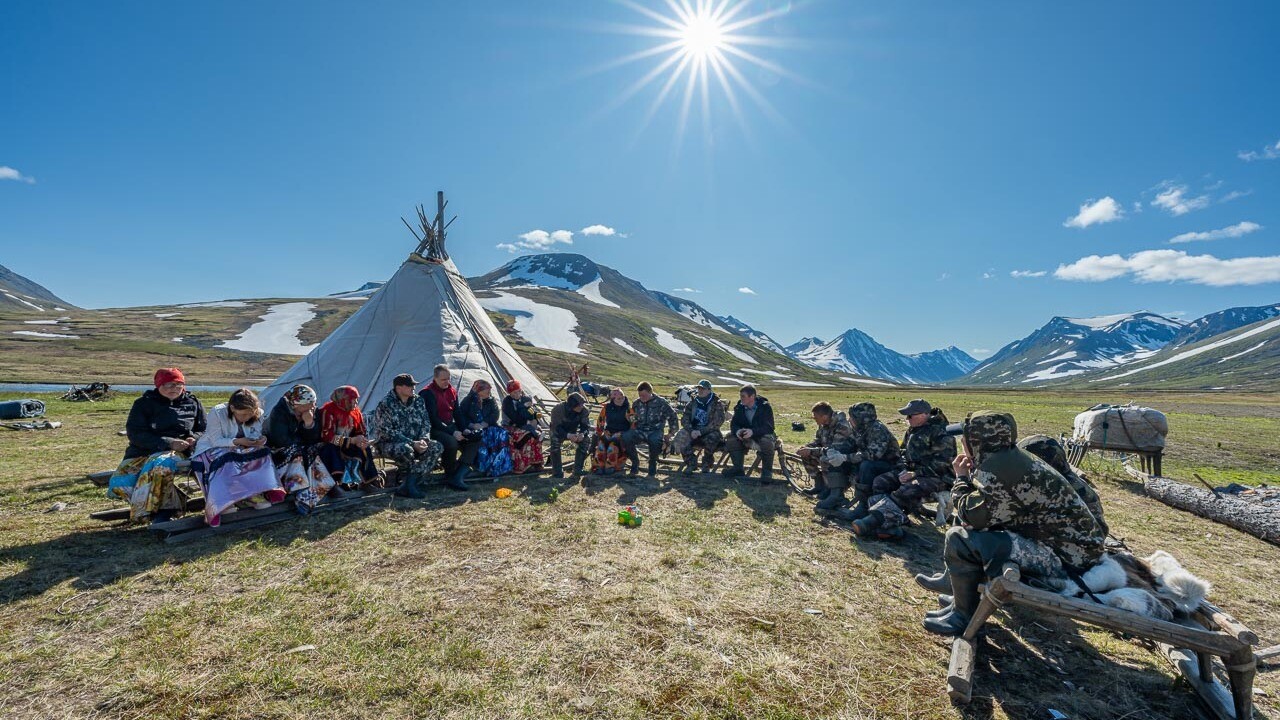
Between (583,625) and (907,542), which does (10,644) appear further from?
(907,542)

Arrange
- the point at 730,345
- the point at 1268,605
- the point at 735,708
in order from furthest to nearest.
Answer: the point at 730,345 < the point at 1268,605 < the point at 735,708

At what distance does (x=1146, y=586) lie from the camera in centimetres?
401

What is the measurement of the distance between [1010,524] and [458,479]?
8121 millimetres

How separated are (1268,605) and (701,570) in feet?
22.0

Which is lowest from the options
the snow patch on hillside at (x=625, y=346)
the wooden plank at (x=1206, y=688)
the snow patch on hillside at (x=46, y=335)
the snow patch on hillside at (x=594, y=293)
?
the wooden plank at (x=1206, y=688)

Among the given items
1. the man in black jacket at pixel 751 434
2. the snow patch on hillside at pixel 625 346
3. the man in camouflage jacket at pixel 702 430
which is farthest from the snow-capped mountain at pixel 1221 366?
the man in camouflage jacket at pixel 702 430

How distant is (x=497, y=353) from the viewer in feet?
46.4

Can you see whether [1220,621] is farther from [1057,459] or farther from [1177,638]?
[1057,459]

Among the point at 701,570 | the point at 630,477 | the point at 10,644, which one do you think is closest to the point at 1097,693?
the point at 701,570

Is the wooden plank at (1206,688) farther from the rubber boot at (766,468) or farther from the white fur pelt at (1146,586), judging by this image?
the rubber boot at (766,468)

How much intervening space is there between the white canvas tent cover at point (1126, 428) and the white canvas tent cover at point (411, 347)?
1468cm

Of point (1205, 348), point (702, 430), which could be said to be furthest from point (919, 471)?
point (1205, 348)

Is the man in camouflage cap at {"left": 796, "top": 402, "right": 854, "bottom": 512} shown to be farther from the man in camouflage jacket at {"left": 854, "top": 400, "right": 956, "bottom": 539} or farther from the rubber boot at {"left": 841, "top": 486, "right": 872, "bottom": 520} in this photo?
the man in camouflage jacket at {"left": 854, "top": 400, "right": 956, "bottom": 539}

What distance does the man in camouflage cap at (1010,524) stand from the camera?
4.08 m
